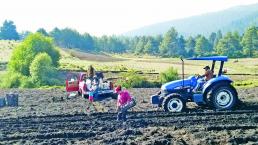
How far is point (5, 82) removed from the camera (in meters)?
58.1

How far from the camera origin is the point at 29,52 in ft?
221

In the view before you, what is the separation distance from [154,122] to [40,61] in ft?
144

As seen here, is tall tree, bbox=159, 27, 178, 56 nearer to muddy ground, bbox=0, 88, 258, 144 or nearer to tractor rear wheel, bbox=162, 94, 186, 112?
muddy ground, bbox=0, 88, 258, 144

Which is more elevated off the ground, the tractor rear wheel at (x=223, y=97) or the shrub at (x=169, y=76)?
the shrub at (x=169, y=76)

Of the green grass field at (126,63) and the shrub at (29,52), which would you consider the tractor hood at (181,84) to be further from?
the green grass field at (126,63)

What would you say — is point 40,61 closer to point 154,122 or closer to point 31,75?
point 31,75

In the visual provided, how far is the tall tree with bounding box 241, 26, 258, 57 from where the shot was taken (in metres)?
113

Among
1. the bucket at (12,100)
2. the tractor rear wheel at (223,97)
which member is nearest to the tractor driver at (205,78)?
the tractor rear wheel at (223,97)

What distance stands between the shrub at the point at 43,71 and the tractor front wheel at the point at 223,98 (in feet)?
128

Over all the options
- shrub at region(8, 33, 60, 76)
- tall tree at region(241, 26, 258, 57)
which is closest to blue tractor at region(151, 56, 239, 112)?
shrub at region(8, 33, 60, 76)

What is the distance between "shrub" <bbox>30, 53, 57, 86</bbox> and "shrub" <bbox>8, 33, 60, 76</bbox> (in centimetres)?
553

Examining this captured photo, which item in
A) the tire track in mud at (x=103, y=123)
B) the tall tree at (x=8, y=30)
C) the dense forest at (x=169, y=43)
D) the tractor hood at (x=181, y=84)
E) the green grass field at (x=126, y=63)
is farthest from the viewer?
the tall tree at (x=8, y=30)

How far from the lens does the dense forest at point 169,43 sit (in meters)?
116

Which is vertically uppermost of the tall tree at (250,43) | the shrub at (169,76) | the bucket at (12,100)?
the tall tree at (250,43)
